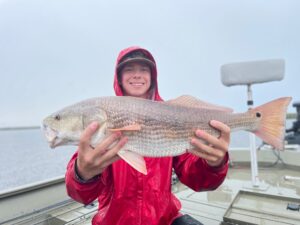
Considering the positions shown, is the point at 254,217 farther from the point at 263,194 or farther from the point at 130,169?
the point at 130,169

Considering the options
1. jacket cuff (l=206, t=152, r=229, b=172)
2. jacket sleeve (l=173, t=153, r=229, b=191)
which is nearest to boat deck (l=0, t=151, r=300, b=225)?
jacket sleeve (l=173, t=153, r=229, b=191)

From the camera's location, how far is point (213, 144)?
190cm

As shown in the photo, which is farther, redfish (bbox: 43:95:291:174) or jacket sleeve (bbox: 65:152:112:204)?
jacket sleeve (bbox: 65:152:112:204)

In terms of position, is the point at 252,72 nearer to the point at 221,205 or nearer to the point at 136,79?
the point at 221,205

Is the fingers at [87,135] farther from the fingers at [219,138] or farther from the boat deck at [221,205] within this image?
the boat deck at [221,205]

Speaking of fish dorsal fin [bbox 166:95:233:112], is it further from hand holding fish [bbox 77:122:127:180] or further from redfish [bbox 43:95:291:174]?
hand holding fish [bbox 77:122:127:180]

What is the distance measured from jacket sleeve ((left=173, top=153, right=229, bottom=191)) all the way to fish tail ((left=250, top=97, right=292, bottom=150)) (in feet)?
1.19

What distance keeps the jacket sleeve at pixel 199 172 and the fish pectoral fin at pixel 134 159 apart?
0.61 m

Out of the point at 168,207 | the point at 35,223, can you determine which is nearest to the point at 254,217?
the point at 168,207

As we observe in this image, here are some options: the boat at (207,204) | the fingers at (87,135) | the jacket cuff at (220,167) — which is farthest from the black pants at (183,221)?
the fingers at (87,135)

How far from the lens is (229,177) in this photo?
501 cm

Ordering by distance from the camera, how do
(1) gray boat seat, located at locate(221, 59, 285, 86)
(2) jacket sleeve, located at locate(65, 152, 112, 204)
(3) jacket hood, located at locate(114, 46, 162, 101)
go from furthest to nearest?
(1) gray boat seat, located at locate(221, 59, 285, 86)
(3) jacket hood, located at locate(114, 46, 162, 101)
(2) jacket sleeve, located at locate(65, 152, 112, 204)

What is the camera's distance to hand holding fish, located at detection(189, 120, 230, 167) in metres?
1.87

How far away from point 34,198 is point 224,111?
2863 mm
